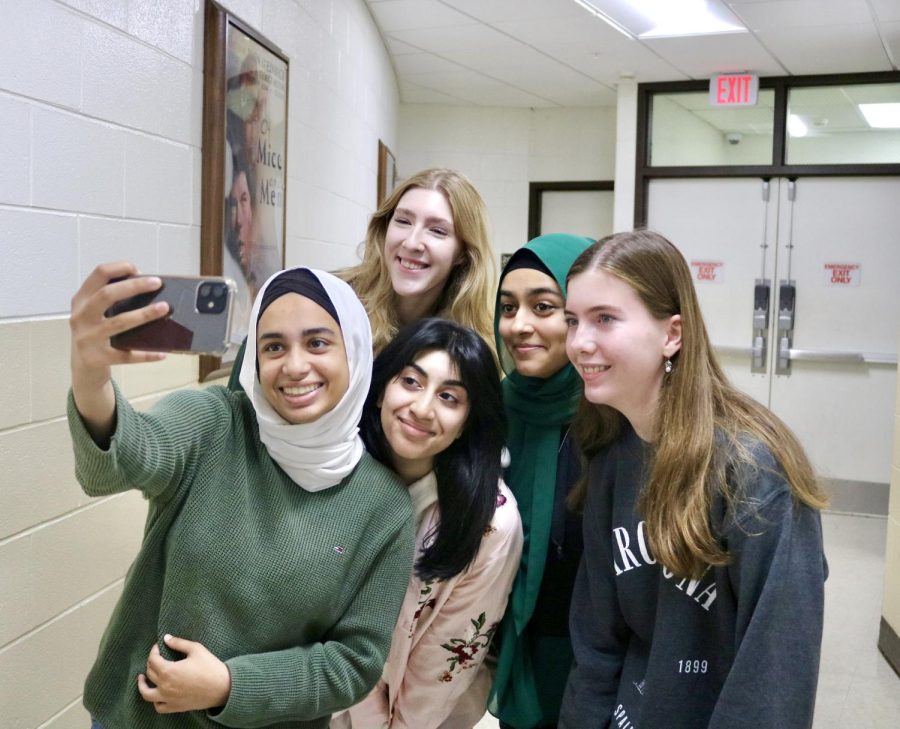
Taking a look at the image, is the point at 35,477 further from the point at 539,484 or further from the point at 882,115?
the point at 882,115

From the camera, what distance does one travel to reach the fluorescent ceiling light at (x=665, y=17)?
466 cm

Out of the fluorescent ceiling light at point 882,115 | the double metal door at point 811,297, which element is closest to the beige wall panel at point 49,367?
the double metal door at point 811,297

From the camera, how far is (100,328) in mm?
1035

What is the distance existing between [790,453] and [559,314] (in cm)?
53

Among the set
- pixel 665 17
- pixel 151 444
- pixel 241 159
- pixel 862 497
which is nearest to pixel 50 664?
pixel 151 444

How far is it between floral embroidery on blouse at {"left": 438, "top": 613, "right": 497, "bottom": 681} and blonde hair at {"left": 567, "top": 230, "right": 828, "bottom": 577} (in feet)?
1.24

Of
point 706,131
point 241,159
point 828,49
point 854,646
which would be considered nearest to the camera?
point 241,159

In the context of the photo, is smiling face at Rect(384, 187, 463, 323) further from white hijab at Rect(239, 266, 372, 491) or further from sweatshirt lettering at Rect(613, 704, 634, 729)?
sweatshirt lettering at Rect(613, 704, 634, 729)

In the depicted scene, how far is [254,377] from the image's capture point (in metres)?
1.31

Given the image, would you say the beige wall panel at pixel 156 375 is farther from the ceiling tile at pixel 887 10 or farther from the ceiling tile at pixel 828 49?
the ceiling tile at pixel 828 49

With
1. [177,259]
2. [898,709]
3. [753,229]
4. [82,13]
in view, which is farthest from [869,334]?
[82,13]

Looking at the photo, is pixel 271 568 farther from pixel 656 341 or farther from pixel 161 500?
pixel 656 341

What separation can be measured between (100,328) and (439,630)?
0.80 metres

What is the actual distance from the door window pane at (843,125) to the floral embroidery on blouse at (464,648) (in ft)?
18.0
